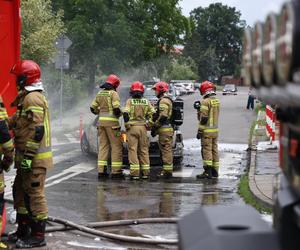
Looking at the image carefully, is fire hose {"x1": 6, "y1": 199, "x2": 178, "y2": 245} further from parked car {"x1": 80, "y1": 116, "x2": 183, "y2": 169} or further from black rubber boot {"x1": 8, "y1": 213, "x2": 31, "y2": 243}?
parked car {"x1": 80, "y1": 116, "x2": 183, "y2": 169}

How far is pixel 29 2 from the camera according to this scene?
23219 mm

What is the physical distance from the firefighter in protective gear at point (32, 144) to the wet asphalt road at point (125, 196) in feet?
0.96

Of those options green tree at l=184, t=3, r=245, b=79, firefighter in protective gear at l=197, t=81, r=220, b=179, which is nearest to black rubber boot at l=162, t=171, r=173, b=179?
firefighter in protective gear at l=197, t=81, r=220, b=179

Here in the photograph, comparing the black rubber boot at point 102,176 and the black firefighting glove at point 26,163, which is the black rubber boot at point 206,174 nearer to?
the black rubber boot at point 102,176

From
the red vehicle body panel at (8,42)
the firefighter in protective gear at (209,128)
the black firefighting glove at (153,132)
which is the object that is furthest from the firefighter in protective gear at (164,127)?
the red vehicle body panel at (8,42)

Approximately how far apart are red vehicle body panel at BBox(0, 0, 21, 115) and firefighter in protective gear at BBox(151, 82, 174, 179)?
514cm

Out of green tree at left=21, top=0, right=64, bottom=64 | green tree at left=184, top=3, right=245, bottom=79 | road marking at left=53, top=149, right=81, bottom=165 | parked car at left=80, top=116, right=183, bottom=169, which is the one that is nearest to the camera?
parked car at left=80, top=116, right=183, bottom=169

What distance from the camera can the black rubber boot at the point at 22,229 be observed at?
23.1 feet

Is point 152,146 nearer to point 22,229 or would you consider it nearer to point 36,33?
point 22,229

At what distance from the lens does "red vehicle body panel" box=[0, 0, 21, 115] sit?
7297 mm

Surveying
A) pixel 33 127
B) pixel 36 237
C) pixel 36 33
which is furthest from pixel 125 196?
pixel 36 33

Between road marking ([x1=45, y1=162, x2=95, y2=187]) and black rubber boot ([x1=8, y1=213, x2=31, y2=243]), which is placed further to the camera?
road marking ([x1=45, y1=162, x2=95, y2=187])

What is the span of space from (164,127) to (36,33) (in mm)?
11440

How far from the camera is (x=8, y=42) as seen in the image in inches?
289
